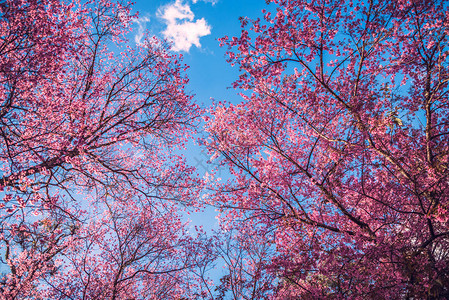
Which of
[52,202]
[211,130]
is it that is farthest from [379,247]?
[52,202]

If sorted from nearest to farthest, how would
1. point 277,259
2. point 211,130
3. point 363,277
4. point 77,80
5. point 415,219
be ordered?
point 363,277 → point 277,259 → point 415,219 → point 77,80 → point 211,130

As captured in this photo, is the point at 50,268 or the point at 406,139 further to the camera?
the point at 50,268

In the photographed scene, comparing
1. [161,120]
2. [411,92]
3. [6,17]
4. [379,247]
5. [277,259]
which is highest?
[161,120]

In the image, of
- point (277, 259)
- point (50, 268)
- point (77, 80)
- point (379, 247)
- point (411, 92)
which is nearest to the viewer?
point (379, 247)

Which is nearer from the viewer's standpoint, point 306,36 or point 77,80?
point 306,36

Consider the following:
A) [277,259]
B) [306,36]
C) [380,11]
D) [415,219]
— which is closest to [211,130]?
[306,36]

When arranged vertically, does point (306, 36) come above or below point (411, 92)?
above

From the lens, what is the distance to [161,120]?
34.6ft

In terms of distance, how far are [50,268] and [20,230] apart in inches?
368

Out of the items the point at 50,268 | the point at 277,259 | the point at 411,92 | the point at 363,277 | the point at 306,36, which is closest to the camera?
the point at 363,277

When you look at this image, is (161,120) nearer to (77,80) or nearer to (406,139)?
(77,80)

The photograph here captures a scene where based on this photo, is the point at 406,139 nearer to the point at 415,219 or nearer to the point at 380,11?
the point at 415,219

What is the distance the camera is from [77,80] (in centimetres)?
937

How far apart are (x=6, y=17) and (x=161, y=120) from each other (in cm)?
570
